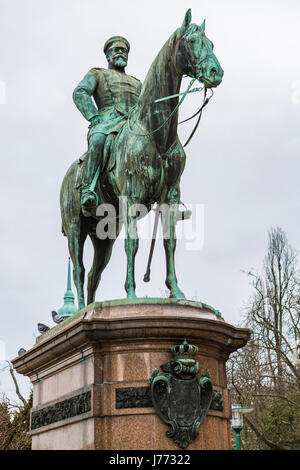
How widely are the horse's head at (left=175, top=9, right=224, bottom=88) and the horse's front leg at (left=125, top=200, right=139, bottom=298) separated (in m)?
1.80

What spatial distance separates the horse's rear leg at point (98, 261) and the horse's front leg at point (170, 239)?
1.89 meters

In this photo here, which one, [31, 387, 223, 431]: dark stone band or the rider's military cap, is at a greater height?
the rider's military cap

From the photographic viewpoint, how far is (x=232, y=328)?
917 centimetres

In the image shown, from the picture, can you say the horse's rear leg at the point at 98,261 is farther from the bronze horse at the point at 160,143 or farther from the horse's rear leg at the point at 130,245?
the horse's rear leg at the point at 130,245

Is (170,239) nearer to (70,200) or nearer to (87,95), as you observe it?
(70,200)

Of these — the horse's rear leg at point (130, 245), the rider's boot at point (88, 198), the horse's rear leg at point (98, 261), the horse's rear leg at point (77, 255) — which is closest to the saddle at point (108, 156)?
the rider's boot at point (88, 198)

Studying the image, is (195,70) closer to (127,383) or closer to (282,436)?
(127,383)

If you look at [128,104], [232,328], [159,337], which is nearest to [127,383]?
[159,337]

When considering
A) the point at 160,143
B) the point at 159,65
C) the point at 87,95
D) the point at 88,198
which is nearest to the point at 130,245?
the point at 88,198

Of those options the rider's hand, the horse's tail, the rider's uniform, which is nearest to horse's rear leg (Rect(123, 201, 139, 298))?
the horse's tail

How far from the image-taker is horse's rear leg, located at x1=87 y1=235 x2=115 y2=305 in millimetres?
11562

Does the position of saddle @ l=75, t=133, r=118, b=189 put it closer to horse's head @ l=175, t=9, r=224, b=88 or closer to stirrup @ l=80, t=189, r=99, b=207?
stirrup @ l=80, t=189, r=99, b=207

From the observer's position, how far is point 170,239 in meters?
9.73
